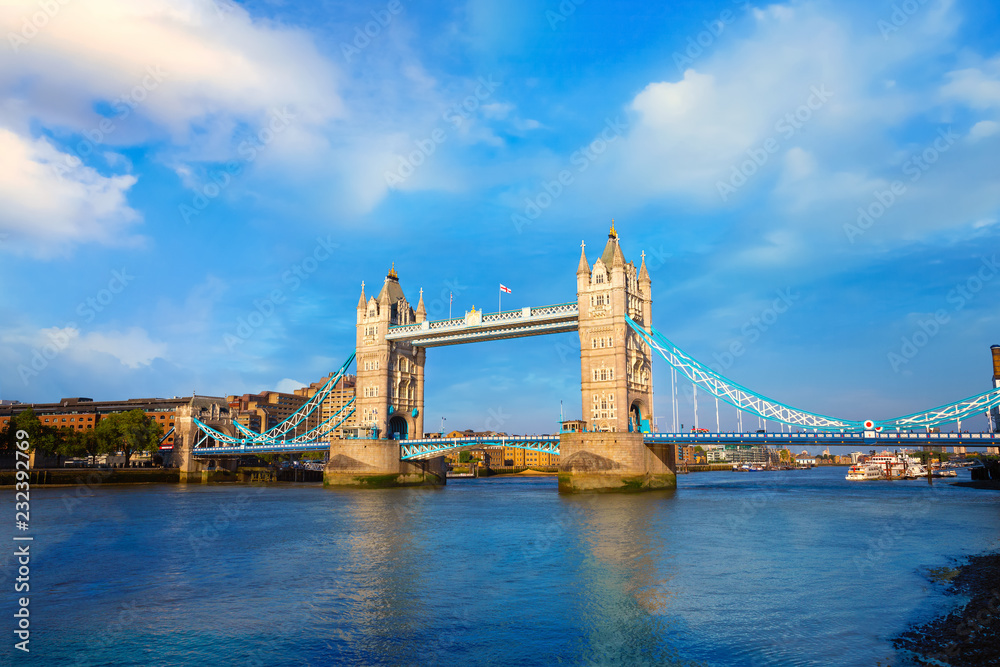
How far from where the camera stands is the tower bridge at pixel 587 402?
189 ft

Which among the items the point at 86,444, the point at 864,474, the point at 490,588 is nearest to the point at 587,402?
the point at 490,588

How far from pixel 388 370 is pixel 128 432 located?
1663 inches

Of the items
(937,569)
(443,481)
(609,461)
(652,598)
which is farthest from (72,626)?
(443,481)

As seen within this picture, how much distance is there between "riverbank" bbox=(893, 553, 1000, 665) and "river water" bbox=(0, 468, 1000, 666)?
1.87ft

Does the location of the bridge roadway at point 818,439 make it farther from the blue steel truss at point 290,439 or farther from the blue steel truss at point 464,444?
the blue steel truss at point 290,439

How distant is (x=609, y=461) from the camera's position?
59094mm

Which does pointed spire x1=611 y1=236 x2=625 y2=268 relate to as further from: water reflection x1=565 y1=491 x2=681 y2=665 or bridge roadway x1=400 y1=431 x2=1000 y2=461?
water reflection x1=565 y1=491 x2=681 y2=665

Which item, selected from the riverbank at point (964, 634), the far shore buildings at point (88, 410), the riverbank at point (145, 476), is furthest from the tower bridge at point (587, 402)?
the far shore buildings at point (88, 410)

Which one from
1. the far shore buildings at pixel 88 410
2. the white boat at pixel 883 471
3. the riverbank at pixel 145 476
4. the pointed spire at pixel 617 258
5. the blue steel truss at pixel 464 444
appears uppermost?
the pointed spire at pixel 617 258

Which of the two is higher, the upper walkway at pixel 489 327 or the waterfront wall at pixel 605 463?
the upper walkway at pixel 489 327

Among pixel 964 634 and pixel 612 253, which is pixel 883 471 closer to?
pixel 612 253

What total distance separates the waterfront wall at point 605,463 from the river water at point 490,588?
16333 mm

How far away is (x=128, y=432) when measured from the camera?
9488 centimetres

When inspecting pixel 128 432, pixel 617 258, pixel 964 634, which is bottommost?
pixel 964 634
